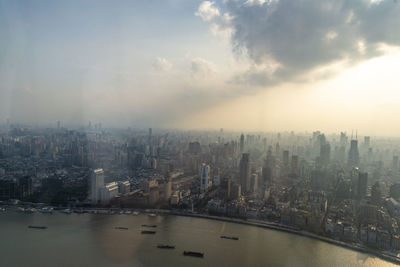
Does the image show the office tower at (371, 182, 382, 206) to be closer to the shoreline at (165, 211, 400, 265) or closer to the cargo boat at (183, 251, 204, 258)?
the shoreline at (165, 211, 400, 265)

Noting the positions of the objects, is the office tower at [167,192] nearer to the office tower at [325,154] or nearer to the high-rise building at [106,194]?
the high-rise building at [106,194]

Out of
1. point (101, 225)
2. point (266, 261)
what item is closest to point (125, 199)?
point (101, 225)

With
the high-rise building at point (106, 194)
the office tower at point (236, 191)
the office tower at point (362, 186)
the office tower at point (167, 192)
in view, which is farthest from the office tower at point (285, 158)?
the high-rise building at point (106, 194)

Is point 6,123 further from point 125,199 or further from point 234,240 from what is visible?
point 234,240

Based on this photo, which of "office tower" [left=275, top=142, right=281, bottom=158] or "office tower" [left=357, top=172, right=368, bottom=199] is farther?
"office tower" [left=275, top=142, right=281, bottom=158]

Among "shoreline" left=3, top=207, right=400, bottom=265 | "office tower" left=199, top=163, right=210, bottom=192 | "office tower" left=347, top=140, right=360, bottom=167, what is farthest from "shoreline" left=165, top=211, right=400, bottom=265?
"office tower" left=347, top=140, right=360, bottom=167

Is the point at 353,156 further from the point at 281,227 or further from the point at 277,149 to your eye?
the point at 281,227
